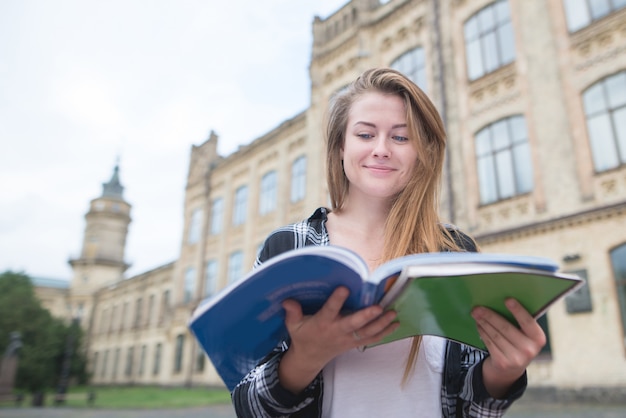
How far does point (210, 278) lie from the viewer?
2611 centimetres

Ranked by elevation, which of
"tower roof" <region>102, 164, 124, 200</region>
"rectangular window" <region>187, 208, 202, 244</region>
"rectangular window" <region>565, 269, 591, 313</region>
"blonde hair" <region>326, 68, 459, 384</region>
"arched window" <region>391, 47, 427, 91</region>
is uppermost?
"tower roof" <region>102, 164, 124, 200</region>

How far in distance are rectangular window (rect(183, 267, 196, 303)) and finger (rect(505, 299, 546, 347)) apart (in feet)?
89.3

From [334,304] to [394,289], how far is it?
15cm

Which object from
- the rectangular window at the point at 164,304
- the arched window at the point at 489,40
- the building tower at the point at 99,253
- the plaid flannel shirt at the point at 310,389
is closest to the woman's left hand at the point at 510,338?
the plaid flannel shirt at the point at 310,389

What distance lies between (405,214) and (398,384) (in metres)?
0.58

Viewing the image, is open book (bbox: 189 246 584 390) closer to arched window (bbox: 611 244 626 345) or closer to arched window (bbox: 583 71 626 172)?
arched window (bbox: 611 244 626 345)

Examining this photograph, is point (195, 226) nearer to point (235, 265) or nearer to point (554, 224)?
point (235, 265)

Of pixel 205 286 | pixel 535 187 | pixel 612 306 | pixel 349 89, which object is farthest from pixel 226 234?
pixel 349 89

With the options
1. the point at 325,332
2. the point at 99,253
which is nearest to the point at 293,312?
the point at 325,332

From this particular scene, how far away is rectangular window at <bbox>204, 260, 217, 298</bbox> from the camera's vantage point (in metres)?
25.6

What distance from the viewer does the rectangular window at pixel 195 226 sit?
2823 centimetres

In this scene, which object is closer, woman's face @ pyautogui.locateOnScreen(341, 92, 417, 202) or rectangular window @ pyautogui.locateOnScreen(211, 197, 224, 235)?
woman's face @ pyautogui.locateOnScreen(341, 92, 417, 202)

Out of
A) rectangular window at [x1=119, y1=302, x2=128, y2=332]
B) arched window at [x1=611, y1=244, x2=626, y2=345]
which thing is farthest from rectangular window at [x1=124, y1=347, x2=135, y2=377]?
arched window at [x1=611, y1=244, x2=626, y2=345]

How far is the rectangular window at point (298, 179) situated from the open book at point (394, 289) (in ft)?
64.3
